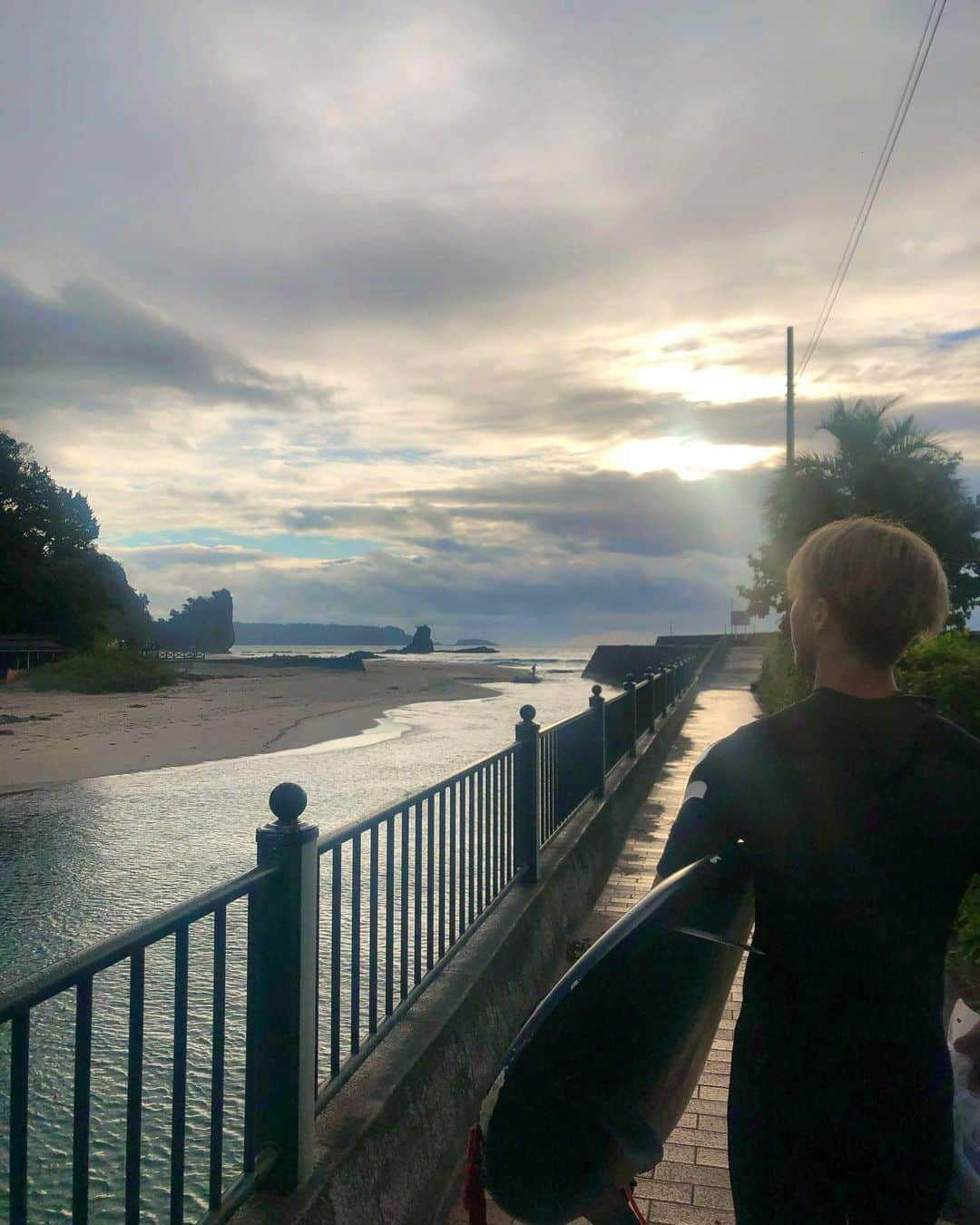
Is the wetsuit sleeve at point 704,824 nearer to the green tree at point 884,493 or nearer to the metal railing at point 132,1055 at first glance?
the metal railing at point 132,1055

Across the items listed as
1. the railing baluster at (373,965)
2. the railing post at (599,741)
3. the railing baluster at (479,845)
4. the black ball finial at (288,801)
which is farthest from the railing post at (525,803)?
the black ball finial at (288,801)

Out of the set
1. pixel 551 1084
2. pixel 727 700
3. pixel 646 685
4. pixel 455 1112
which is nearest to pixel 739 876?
pixel 551 1084

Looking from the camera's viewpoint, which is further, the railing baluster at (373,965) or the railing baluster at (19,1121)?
the railing baluster at (373,965)

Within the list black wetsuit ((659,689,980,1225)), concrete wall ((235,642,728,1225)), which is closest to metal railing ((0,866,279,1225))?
concrete wall ((235,642,728,1225))

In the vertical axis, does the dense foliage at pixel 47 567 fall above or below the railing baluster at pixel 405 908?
above

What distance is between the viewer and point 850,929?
197cm

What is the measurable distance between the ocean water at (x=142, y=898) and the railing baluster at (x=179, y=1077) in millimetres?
712

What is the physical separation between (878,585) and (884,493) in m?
36.2

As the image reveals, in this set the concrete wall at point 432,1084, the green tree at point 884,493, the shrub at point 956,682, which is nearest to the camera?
the concrete wall at point 432,1084

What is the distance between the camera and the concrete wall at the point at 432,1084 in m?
3.07

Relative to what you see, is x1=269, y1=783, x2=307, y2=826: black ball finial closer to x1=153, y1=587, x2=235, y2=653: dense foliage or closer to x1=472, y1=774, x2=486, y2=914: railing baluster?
x1=472, y1=774, x2=486, y2=914: railing baluster

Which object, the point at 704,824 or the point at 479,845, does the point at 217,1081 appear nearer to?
the point at 704,824

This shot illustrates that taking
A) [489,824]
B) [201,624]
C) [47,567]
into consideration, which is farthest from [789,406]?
[201,624]

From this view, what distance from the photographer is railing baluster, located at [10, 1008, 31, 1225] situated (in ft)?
6.20
